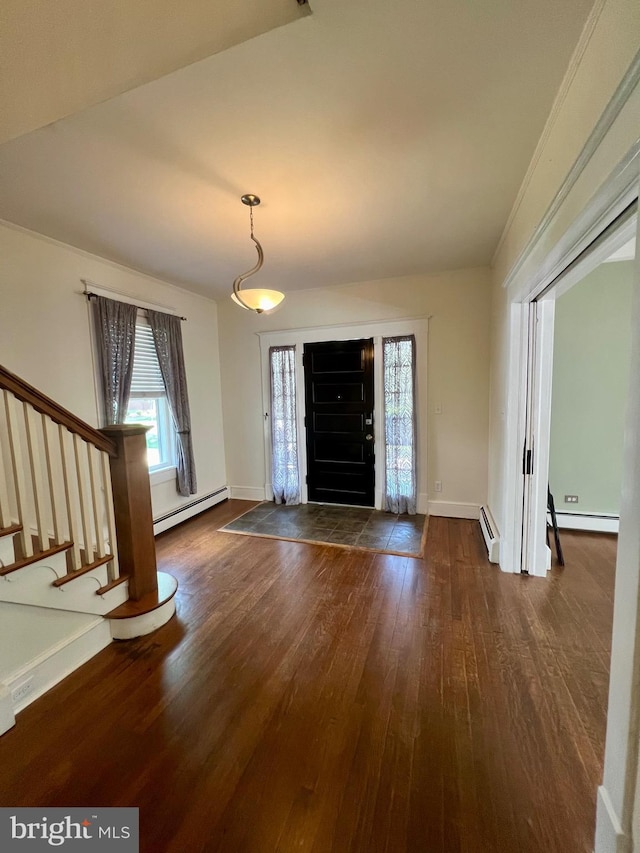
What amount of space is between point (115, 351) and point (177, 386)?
761 mm

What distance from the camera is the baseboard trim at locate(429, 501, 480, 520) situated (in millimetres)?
3764

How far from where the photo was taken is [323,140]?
1.70 m

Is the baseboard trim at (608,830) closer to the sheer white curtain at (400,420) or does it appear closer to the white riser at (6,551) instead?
the white riser at (6,551)

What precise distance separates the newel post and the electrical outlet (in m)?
0.58

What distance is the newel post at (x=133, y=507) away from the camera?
2070 mm

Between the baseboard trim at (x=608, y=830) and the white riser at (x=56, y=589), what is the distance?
7.71ft

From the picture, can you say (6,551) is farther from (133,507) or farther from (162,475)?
(162,475)

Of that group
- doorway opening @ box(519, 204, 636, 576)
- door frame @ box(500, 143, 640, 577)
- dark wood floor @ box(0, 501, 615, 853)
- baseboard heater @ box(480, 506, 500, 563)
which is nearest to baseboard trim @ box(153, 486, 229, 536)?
dark wood floor @ box(0, 501, 615, 853)

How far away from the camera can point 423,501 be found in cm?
393

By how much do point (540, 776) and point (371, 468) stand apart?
2.97m

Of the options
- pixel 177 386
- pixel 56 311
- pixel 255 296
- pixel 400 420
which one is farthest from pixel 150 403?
pixel 400 420

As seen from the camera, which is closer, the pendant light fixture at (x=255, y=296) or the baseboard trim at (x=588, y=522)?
the pendant light fixture at (x=255, y=296)

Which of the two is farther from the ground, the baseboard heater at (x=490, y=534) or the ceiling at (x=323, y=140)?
the ceiling at (x=323, y=140)

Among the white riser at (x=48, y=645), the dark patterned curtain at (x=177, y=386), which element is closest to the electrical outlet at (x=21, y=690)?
the white riser at (x=48, y=645)
